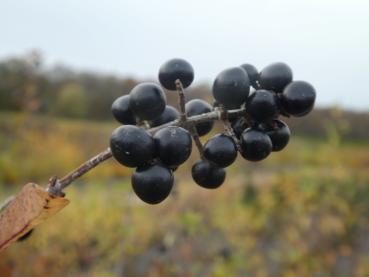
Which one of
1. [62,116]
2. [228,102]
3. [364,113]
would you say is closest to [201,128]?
[228,102]

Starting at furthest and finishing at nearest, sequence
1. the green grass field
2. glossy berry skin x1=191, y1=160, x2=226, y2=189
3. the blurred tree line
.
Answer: the blurred tree line, the green grass field, glossy berry skin x1=191, y1=160, x2=226, y2=189

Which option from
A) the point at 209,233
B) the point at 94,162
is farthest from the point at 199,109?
the point at 209,233

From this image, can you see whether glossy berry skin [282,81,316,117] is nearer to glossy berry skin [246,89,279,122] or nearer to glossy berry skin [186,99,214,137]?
glossy berry skin [246,89,279,122]

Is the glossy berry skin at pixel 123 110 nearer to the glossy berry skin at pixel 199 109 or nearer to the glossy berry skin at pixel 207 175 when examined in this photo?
the glossy berry skin at pixel 199 109

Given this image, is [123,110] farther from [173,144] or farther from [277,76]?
[277,76]

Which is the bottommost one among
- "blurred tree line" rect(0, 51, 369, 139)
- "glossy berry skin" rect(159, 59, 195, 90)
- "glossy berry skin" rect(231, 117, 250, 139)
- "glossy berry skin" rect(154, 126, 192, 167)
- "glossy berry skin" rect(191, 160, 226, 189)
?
"blurred tree line" rect(0, 51, 369, 139)

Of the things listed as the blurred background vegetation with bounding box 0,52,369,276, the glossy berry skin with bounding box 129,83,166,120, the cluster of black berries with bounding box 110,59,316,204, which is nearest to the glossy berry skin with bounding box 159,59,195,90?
the cluster of black berries with bounding box 110,59,316,204

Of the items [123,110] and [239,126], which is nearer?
[239,126]
